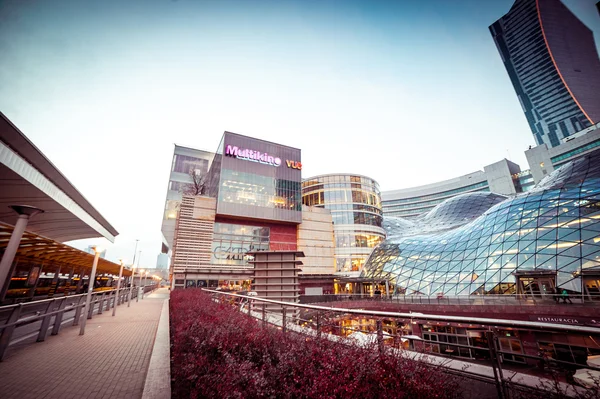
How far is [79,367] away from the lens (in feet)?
21.8

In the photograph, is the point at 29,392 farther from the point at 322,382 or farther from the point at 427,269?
the point at 427,269

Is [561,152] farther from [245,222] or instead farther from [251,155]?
[245,222]

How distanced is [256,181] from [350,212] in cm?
2567

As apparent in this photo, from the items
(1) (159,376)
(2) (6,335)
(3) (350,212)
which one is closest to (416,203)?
(3) (350,212)

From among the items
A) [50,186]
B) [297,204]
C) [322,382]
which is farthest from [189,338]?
[297,204]

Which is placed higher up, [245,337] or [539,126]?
[539,126]

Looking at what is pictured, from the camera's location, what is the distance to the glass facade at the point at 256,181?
45875 mm

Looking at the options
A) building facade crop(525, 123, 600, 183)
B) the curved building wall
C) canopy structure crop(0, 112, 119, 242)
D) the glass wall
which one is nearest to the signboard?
canopy structure crop(0, 112, 119, 242)

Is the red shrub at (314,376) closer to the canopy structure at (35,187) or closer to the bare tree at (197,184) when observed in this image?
the canopy structure at (35,187)

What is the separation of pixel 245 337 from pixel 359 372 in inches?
101

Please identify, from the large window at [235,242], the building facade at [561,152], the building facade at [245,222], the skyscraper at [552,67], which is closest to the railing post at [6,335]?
the building facade at [245,222]

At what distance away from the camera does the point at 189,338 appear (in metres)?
5.27

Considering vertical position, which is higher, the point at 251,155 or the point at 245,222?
the point at 251,155

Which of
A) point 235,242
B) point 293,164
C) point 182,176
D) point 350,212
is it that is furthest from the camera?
point 182,176
